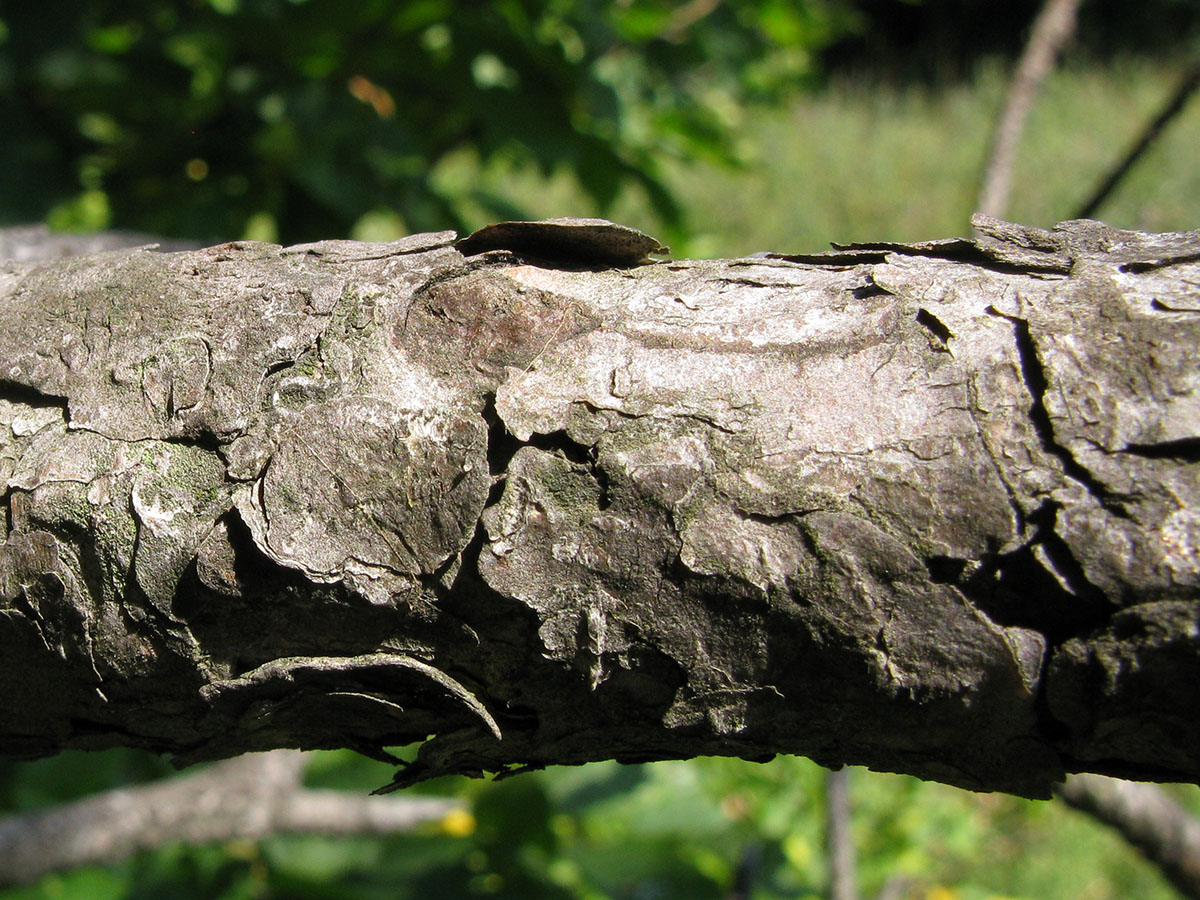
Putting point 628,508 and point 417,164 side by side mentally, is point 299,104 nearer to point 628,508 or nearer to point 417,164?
point 417,164

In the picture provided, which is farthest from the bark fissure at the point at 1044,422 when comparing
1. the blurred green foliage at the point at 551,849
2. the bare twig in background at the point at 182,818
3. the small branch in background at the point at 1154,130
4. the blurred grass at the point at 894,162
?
the blurred grass at the point at 894,162

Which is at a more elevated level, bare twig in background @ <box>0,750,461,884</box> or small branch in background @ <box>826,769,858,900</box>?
small branch in background @ <box>826,769,858,900</box>

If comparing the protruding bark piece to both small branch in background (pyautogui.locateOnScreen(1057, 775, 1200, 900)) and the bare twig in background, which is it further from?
small branch in background (pyautogui.locateOnScreen(1057, 775, 1200, 900))

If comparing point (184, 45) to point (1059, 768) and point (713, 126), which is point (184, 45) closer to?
point (713, 126)

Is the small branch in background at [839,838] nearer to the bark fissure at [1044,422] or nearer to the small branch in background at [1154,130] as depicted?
the small branch in background at [1154,130]

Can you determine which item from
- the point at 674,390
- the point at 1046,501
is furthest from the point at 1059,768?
the point at 674,390

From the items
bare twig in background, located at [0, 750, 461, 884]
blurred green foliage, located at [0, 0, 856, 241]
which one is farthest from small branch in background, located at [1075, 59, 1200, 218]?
bare twig in background, located at [0, 750, 461, 884]

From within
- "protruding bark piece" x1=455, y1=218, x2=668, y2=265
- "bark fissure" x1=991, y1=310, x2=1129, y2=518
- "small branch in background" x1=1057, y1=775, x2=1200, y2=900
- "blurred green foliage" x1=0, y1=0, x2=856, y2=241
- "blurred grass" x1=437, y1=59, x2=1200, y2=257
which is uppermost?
"blurred grass" x1=437, y1=59, x2=1200, y2=257
